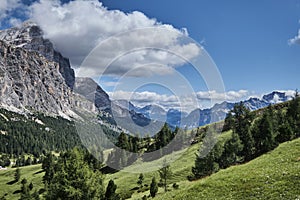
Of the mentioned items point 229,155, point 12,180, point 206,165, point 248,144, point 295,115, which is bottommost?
point 12,180

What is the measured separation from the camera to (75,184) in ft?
169

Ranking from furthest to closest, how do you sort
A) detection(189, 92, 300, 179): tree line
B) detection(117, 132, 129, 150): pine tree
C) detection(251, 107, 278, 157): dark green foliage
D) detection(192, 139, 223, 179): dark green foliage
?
detection(117, 132, 129, 150): pine tree, detection(251, 107, 278, 157): dark green foliage, detection(189, 92, 300, 179): tree line, detection(192, 139, 223, 179): dark green foliage

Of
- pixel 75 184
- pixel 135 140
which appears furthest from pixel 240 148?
pixel 135 140

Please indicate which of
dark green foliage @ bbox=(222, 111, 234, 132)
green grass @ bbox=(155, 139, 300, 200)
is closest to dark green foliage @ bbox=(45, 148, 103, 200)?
green grass @ bbox=(155, 139, 300, 200)

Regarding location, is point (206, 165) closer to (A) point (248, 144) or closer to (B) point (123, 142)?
(A) point (248, 144)

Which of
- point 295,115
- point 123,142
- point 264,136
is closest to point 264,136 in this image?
point 264,136

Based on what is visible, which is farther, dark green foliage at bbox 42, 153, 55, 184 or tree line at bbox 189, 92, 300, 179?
dark green foliage at bbox 42, 153, 55, 184

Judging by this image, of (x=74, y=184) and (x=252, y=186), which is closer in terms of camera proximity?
(x=252, y=186)

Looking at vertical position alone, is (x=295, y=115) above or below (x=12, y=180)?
above

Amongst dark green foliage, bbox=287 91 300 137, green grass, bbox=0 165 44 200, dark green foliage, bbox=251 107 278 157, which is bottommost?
green grass, bbox=0 165 44 200

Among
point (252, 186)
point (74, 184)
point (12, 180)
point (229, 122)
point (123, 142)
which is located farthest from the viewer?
point (12, 180)

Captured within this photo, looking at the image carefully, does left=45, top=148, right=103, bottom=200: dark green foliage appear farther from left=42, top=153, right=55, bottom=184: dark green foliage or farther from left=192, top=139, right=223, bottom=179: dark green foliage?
left=42, top=153, right=55, bottom=184: dark green foliage

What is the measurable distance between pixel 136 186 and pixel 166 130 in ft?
179

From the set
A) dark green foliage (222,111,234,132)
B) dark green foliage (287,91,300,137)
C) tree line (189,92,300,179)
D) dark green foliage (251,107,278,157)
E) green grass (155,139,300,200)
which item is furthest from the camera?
dark green foliage (222,111,234,132)
